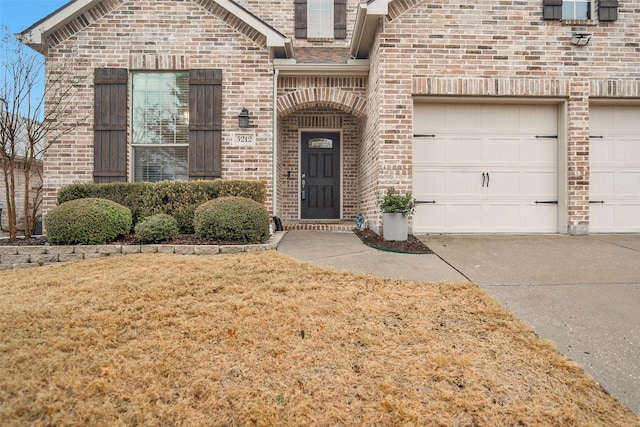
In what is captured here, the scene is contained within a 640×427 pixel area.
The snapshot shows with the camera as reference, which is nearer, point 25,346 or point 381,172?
point 25,346

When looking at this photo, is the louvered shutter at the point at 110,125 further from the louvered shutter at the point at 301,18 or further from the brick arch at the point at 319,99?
the louvered shutter at the point at 301,18

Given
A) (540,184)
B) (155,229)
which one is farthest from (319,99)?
(540,184)

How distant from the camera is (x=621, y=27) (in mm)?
5828

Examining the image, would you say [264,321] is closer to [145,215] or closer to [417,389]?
[417,389]

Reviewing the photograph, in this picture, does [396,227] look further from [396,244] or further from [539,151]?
[539,151]

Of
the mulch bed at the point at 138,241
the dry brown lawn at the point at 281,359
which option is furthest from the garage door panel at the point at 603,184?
the mulch bed at the point at 138,241

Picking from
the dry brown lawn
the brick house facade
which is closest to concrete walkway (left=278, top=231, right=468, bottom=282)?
the dry brown lawn

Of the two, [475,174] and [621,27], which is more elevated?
[621,27]

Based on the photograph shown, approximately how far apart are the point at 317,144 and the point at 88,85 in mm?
4676

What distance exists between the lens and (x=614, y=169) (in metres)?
6.09

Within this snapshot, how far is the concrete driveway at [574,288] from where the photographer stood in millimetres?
2096

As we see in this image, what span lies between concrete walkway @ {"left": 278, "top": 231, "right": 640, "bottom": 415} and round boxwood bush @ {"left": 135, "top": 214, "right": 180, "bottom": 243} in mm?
1673

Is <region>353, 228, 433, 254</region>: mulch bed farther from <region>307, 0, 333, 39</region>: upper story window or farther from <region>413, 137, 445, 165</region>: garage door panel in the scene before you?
<region>307, 0, 333, 39</region>: upper story window

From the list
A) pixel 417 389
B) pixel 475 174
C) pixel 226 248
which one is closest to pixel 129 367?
pixel 417 389
